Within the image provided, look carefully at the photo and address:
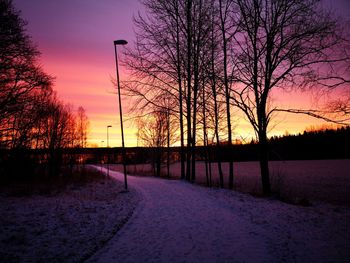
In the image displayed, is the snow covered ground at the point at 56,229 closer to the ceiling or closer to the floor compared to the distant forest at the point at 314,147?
closer to the floor

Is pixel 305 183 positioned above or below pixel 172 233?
below

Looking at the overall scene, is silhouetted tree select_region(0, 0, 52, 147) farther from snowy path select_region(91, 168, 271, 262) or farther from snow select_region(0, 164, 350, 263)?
snowy path select_region(91, 168, 271, 262)

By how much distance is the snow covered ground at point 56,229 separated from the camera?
596 cm

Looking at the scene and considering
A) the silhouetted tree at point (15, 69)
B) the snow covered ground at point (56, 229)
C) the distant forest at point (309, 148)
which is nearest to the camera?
the snow covered ground at point (56, 229)

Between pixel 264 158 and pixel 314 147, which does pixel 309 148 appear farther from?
pixel 264 158

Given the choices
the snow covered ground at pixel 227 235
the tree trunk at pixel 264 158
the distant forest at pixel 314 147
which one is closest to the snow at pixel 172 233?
the snow covered ground at pixel 227 235

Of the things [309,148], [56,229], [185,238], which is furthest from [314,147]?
[56,229]

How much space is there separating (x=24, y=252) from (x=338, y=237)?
8.74 meters

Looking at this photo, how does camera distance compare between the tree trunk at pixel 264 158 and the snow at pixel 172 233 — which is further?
the tree trunk at pixel 264 158

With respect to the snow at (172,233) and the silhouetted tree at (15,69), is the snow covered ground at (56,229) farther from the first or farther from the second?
the silhouetted tree at (15,69)

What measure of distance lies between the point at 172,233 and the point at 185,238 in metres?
0.55

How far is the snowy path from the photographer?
5620 millimetres

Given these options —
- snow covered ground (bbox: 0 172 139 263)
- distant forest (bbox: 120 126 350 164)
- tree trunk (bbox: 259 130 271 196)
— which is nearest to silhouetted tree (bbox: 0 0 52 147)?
snow covered ground (bbox: 0 172 139 263)

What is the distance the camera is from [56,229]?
305 inches
